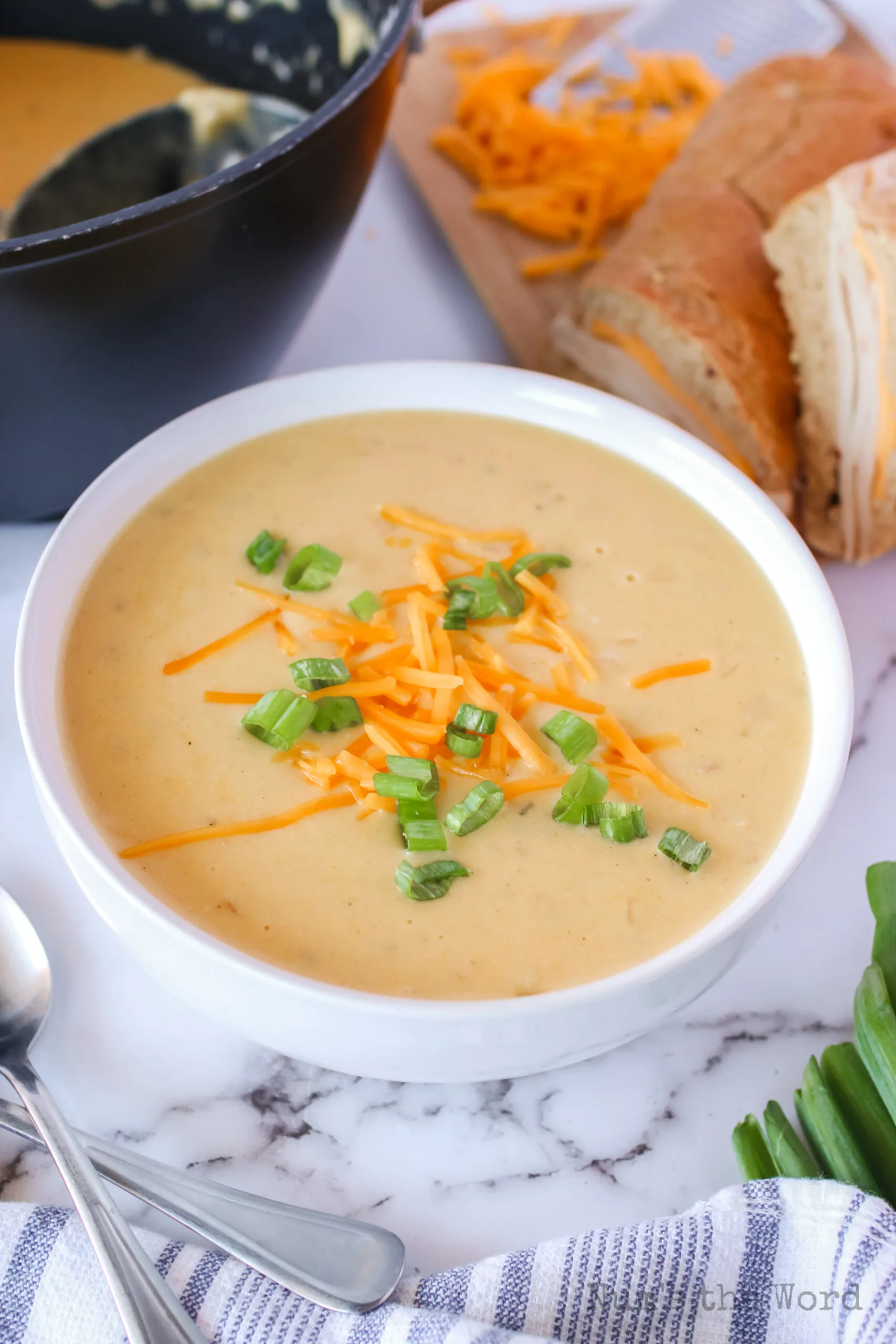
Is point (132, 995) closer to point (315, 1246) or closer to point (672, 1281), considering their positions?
point (315, 1246)

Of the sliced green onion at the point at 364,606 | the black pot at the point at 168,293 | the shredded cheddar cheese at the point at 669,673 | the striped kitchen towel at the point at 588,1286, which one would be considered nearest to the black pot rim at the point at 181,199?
the black pot at the point at 168,293

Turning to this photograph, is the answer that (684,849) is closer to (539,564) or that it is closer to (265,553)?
(539,564)

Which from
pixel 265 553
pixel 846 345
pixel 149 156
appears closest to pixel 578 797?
pixel 265 553

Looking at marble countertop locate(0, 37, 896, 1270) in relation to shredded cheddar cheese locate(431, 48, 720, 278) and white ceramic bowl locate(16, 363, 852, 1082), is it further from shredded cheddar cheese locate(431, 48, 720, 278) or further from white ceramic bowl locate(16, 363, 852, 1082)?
shredded cheddar cheese locate(431, 48, 720, 278)

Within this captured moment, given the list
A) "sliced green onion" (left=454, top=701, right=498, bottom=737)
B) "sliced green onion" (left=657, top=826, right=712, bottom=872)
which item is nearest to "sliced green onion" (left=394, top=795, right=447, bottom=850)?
"sliced green onion" (left=454, top=701, right=498, bottom=737)

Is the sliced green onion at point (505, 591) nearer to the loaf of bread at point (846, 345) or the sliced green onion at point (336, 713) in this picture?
the sliced green onion at point (336, 713)

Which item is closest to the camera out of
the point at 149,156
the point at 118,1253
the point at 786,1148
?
the point at 118,1253

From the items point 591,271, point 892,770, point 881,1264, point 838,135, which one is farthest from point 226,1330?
point 838,135
